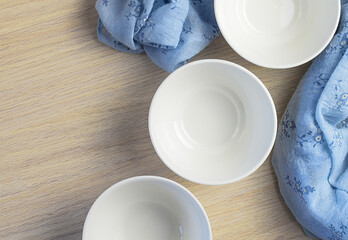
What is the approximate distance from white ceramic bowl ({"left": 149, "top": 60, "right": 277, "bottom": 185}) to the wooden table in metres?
0.04

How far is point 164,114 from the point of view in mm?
874

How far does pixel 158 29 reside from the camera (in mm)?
850

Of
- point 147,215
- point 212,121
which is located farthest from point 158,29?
point 147,215

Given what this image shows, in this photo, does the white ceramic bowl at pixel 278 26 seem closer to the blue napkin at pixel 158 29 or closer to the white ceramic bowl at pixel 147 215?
the blue napkin at pixel 158 29

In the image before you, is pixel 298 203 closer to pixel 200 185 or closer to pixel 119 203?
pixel 200 185

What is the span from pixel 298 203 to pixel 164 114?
0.28 m

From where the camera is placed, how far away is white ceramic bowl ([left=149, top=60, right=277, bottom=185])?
0.83 meters

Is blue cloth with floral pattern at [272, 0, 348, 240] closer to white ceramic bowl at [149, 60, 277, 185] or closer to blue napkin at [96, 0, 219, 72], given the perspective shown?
white ceramic bowl at [149, 60, 277, 185]

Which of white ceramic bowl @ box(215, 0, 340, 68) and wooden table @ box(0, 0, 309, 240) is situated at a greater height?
white ceramic bowl @ box(215, 0, 340, 68)

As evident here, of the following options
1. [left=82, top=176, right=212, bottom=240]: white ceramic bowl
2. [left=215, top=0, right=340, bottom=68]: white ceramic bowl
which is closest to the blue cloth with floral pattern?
[left=215, top=0, right=340, bottom=68]: white ceramic bowl

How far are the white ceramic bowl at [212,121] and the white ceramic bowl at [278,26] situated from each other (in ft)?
0.24

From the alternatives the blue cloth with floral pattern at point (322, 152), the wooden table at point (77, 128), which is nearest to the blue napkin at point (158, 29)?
the wooden table at point (77, 128)

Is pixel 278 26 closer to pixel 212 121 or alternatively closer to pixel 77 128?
pixel 212 121

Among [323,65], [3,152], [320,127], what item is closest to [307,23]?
[323,65]
